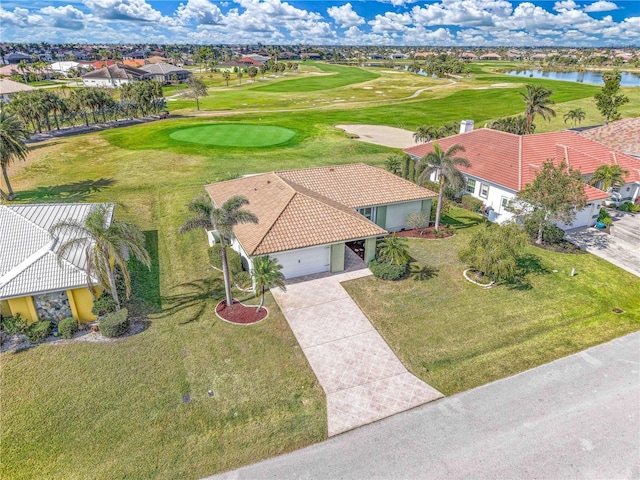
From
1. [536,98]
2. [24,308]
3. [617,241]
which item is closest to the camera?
[24,308]

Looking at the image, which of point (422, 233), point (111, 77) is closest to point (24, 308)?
point (422, 233)

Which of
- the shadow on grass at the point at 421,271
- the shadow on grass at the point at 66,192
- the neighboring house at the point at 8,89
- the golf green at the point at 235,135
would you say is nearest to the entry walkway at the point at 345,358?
the shadow on grass at the point at 421,271

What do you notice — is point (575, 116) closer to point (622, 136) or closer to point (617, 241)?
point (622, 136)

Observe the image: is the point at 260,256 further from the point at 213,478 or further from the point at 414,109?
the point at 414,109

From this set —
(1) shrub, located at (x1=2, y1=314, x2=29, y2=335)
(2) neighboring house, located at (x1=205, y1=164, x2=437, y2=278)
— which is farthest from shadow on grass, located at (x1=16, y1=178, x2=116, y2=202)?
(1) shrub, located at (x1=2, y1=314, x2=29, y2=335)

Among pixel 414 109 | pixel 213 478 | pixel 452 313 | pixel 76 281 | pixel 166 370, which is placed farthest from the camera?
pixel 414 109

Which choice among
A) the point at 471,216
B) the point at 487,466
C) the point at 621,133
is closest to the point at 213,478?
the point at 487,466

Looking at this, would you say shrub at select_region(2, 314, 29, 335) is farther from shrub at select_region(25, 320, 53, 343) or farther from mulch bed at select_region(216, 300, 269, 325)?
mulch bed at select_region(216, 300, 269, 325)
